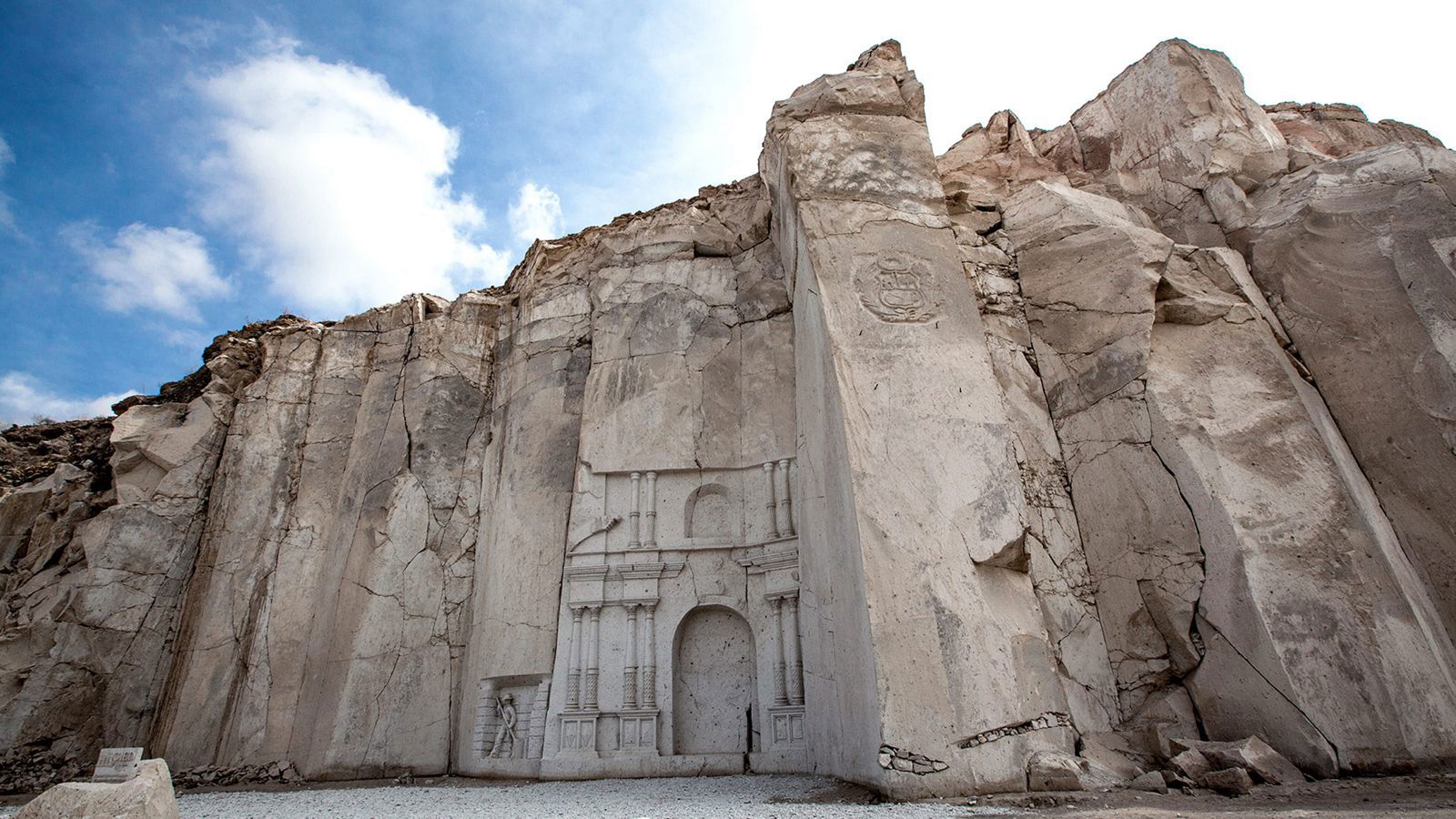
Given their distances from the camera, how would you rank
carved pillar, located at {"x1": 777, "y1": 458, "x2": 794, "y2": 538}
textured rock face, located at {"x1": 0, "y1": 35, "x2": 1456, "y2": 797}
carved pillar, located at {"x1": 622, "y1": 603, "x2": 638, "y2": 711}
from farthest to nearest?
carved pillar, located at {"x1": 777, "y1": 458, "x2": 794, "y2": 538}, carved pillar, located at {"x1": 622, "y1": 603, "x2": 638, "y2": 711}, textured rock face, located at {"x1": 0, "y1": 35, "x2": 1456, "y2": 797}

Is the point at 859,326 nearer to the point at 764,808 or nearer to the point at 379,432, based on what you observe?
the point at 764,808

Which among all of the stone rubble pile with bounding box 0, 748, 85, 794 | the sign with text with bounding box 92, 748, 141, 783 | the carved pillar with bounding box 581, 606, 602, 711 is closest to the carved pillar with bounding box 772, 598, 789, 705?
the carved pillar with bounding box 581, 606, 602, 711

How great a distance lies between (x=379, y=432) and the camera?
37.7 ft

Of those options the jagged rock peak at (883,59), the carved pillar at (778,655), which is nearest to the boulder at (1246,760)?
the carved pillar at (778,655)

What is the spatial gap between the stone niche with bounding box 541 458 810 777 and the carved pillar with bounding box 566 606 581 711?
1 centimetres

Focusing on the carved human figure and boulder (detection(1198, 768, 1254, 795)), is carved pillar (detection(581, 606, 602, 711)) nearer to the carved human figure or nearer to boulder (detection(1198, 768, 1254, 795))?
the carved human figure

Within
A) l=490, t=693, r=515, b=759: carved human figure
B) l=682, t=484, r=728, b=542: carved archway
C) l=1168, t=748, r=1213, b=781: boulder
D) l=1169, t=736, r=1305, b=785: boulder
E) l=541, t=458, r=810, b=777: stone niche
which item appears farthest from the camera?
l=682, t=484, r=728, b=542: carved archway

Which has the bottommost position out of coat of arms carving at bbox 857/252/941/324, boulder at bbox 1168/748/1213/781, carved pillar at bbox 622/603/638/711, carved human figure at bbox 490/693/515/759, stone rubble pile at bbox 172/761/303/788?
stone rubble pile at bbox 172/761/303/788

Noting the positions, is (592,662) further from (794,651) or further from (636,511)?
(794,651)

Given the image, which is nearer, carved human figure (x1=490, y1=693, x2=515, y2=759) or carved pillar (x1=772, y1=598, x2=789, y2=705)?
carved pillar (x1=772, y1=598, x2=789, y2=705)

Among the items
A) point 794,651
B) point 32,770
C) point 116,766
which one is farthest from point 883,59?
point 32,770

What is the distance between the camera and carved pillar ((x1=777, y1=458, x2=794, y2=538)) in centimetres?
938

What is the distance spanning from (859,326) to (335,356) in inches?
357

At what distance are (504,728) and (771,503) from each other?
418 cm
